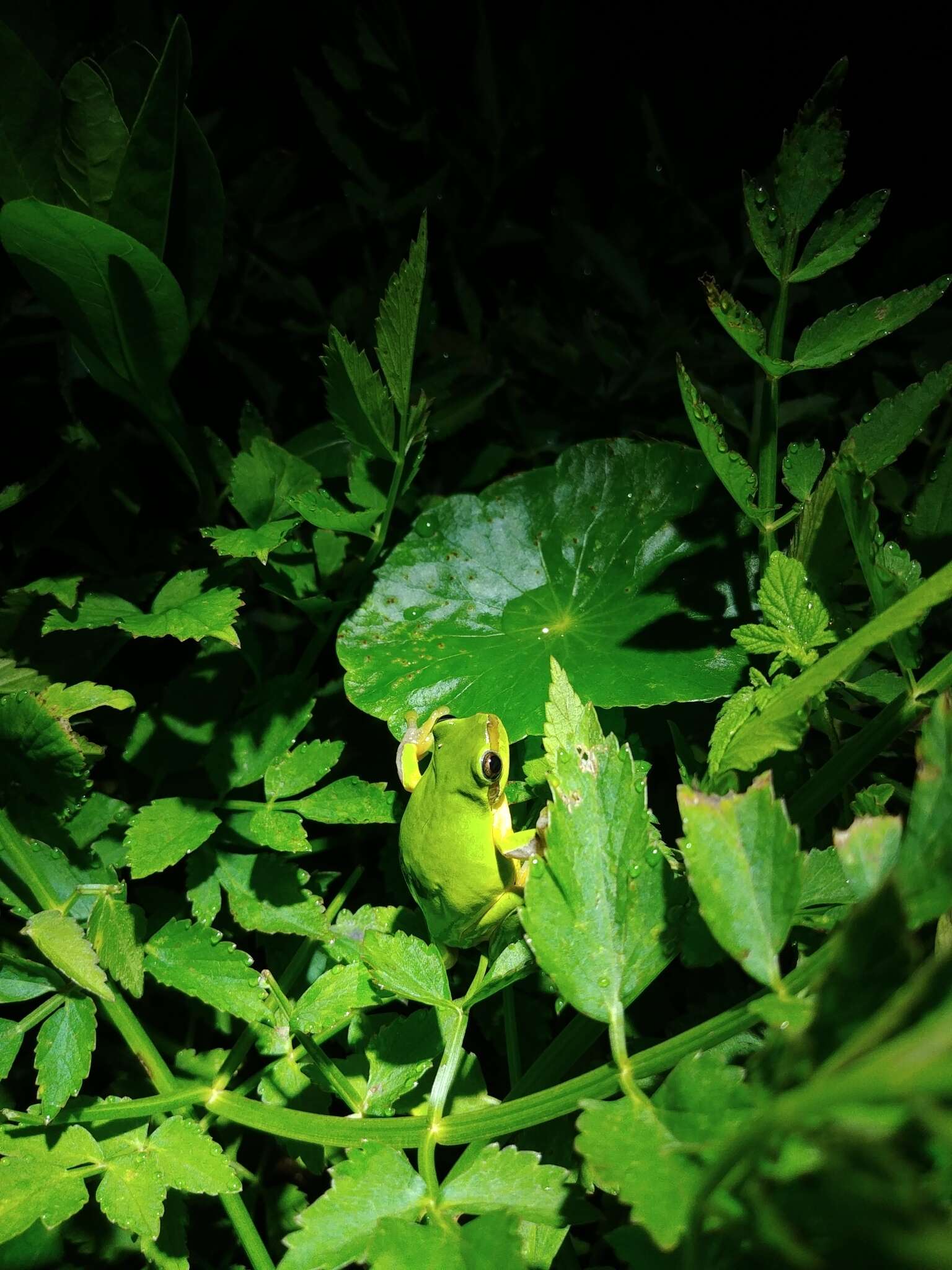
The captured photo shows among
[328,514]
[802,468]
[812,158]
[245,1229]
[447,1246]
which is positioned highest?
[812,158]

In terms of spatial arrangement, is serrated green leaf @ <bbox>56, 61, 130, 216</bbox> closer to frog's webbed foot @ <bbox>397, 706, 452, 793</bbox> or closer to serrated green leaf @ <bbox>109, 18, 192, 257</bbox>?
serrated green leaf @ <bbox>109, 18, 192, 257</bbox>

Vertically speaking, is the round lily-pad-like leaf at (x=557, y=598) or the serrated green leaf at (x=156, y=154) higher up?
the serrated green leaf at (x=156, y=154)

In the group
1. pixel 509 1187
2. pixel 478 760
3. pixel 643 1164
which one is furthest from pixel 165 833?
pixel 643 1164

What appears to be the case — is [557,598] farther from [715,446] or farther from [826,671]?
[826,671]

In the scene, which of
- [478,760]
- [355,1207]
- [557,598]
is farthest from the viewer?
[557,598]

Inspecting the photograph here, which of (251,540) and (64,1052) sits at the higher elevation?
(251,540)

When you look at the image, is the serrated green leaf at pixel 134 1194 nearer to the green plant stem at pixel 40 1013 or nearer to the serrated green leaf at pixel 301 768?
the green plant stem at pixel 40 1013

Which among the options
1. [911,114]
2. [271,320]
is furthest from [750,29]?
[271,320]

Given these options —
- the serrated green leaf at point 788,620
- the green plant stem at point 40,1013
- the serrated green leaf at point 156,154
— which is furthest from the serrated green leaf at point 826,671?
the serrated green leaf at point 156,154
